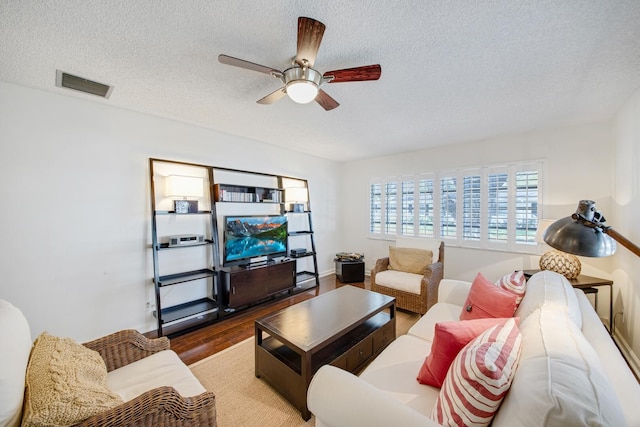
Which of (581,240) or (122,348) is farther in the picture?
(122,348)

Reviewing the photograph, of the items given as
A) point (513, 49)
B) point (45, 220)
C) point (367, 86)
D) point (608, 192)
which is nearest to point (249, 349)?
point (45, 220)

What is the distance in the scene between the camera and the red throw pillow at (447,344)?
120cm

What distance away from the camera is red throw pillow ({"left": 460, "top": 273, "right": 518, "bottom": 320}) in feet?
5.34

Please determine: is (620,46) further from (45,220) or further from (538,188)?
(45,220)

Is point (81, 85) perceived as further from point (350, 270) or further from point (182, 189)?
point (350, 270)

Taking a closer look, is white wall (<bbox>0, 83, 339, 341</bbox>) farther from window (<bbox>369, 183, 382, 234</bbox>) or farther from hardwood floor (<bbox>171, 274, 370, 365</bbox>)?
window (<bbox>369, 183, 382, 234</bbox>)

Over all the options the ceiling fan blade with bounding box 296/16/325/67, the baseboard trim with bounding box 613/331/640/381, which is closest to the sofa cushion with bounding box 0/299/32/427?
the ceiling fan blade with bounding box 296/16/325/67

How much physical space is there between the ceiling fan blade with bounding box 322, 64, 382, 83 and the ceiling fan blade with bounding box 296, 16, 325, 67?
0.18m

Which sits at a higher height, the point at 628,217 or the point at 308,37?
the point at 308,37

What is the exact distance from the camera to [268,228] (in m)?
3.83

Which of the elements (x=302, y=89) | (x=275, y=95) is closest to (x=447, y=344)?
(x=302, y=89)

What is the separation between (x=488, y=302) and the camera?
1.70 metres

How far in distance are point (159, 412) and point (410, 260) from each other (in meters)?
3.09

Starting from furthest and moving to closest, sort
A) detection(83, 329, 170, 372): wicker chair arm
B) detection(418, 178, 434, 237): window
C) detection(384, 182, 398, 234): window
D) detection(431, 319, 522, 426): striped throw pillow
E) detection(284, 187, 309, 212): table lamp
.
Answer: detection(384, 182, 398, 234): window, detection(418, 178, 434, 237): window, detection(284, 187, 309, 212): table lamp, detection(83, 329, 170, 372): wicker chair arm, detection(431, 319, 522, 426): striped throw pillow
